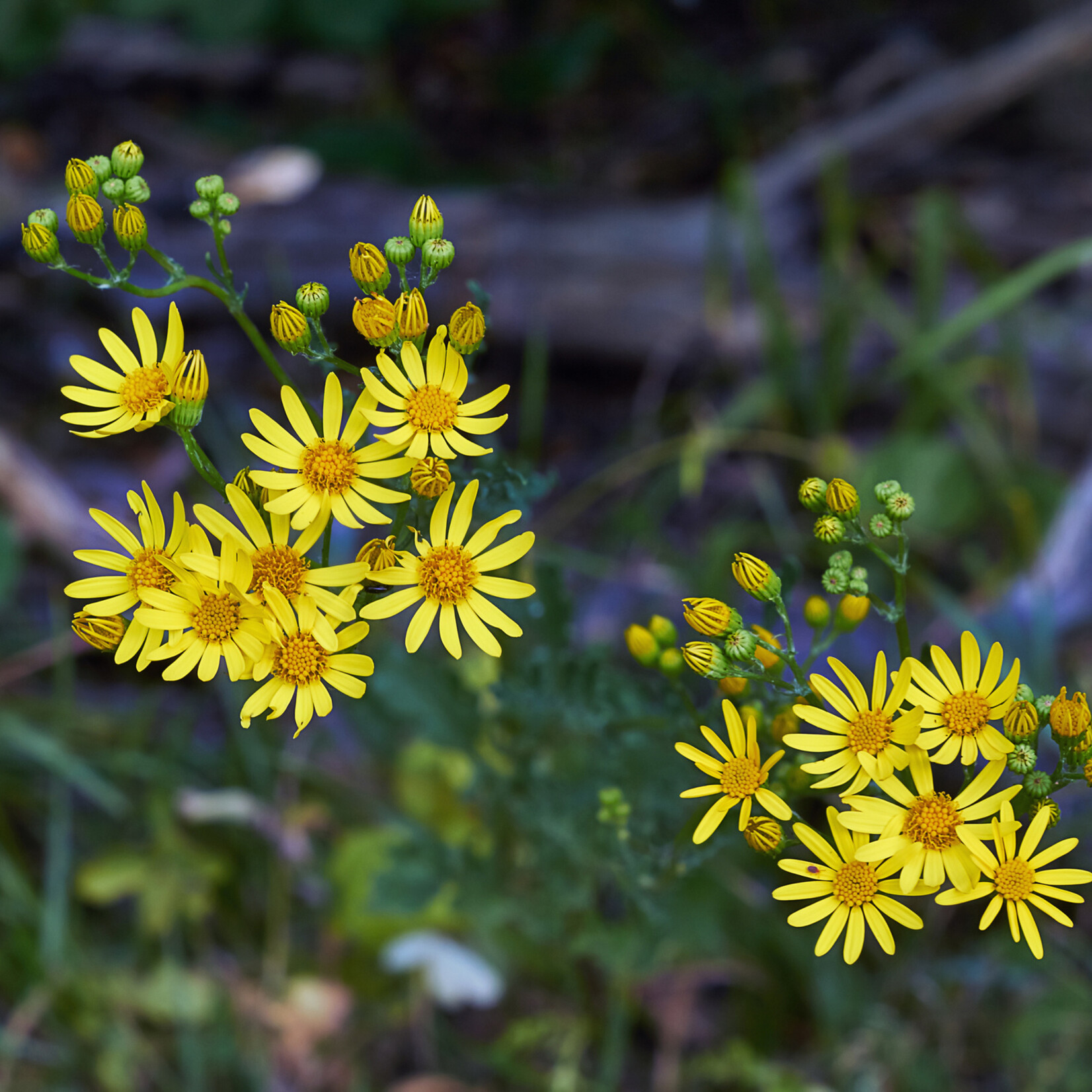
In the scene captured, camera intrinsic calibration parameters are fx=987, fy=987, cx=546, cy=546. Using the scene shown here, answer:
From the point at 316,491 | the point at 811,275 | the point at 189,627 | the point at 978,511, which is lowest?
the point at 189,627

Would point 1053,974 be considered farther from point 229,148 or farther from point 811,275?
point 229,148

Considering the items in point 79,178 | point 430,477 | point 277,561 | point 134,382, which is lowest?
point 277,561

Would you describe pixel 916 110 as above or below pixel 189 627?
above

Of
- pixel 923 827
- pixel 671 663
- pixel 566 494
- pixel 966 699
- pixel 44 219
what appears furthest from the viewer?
pixel 566 494

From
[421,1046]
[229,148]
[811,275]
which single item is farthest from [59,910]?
[811,275]

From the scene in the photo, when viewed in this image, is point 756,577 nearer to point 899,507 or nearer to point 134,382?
point 899,507

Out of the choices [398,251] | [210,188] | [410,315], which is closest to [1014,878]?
[410,315]

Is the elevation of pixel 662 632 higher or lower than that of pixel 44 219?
lower

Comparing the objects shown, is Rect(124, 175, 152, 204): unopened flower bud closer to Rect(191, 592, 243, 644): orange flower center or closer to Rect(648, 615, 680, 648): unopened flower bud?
Rect(191, 592, 243, 644): orange flower center
